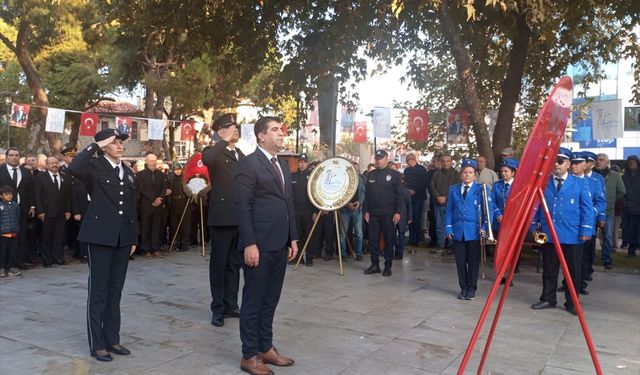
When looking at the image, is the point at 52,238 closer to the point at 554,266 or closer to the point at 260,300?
the point at 260,300

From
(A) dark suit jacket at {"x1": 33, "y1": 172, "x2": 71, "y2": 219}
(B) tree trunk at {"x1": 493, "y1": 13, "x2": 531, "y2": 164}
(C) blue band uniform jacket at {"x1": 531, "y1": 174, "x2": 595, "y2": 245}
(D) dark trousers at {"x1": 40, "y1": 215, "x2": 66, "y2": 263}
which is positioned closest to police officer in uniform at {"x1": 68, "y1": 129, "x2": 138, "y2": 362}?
(C) blue band uniform jacket at {"x1": 531, "y1": 174, "x2": 595, "y2": 245}

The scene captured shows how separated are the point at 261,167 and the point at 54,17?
60.1 feet

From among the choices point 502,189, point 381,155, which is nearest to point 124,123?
point 381,155

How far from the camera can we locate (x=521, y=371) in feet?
15.7

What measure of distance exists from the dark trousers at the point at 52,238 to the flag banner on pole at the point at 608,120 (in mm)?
13158

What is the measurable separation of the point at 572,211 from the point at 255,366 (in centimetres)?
452

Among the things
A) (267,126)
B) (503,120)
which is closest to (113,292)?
(267,126)

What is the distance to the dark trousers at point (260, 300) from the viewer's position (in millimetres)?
4559

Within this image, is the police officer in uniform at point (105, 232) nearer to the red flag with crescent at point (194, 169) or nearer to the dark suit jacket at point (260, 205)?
the dark suit jacket at point (260, 205)

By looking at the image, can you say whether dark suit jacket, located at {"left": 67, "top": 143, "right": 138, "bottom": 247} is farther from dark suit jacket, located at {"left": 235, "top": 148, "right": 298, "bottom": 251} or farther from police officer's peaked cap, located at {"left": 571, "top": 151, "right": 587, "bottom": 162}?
police officer's peaked cap, located at {"left": 571, "top": 151, "right": 587, "bottom": 162}

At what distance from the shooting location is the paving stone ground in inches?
190

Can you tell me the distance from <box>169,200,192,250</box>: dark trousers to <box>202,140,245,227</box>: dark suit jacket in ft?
20.0

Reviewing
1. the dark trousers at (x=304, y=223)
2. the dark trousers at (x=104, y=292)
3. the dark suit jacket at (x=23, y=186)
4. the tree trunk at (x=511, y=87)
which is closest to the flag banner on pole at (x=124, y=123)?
the dark suit jacket at (x=23, y=186)

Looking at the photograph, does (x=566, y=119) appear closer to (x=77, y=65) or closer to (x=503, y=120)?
(x=503, y=120)
